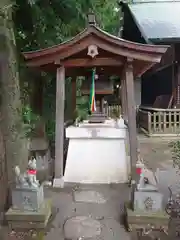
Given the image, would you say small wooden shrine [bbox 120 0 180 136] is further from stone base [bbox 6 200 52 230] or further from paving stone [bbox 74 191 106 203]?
stone base [bbox 6 200 52 230]

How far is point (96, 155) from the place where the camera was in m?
4.88

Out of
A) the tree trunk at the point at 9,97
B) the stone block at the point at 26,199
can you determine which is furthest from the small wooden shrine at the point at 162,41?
the stone block at the point at 26,199

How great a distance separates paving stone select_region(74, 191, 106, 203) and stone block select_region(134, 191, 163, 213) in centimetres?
99

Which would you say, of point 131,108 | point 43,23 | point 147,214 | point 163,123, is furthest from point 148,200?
point 163,123

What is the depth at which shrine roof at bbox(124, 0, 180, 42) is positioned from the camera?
8.66 metres

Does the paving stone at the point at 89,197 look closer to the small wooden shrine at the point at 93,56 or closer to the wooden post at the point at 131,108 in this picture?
the small wooden shrine at the point at 93,56

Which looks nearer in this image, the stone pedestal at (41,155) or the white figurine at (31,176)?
the white figurine at (31,176)

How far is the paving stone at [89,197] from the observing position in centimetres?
393

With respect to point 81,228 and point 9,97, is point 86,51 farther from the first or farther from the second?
point 81,228

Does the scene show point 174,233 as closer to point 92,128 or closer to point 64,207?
point 64,207

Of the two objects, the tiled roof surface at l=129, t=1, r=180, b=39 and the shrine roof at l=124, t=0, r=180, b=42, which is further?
the tiled roof surface at l=129, t=1, r=180, b=39

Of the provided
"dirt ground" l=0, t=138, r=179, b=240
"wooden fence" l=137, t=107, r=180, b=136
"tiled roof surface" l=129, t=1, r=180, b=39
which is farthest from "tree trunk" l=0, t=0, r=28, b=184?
"wooden fence" l=137, t=107, r=180, b=136

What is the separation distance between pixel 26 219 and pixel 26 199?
23 centimetres

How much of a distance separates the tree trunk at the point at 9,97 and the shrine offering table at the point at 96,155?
3.35ft
